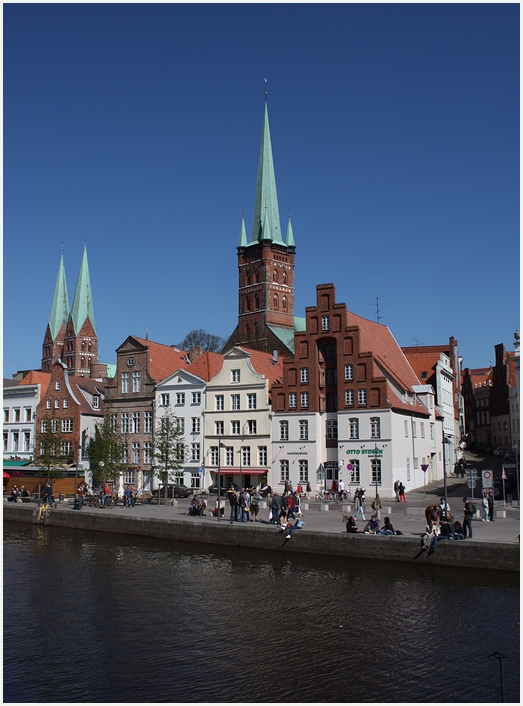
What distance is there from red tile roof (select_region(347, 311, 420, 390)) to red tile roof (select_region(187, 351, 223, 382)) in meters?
14.8

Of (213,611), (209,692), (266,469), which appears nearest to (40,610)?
(213,611)

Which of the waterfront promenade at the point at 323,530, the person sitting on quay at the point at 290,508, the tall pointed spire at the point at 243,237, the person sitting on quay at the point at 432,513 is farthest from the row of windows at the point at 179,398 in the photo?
the tall pointed spire at the point at 243,237

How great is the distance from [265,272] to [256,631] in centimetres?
11501

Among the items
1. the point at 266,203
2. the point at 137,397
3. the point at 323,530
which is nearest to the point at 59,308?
the point at 266,203

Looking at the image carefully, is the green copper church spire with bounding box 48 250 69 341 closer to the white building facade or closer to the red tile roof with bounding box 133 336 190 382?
the red tile roof with bounding box 133 336 190 382

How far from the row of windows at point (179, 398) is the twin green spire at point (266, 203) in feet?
243

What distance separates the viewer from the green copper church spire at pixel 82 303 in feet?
581

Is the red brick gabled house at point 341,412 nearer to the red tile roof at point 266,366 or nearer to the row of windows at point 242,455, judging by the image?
the row of windows at point 242,455

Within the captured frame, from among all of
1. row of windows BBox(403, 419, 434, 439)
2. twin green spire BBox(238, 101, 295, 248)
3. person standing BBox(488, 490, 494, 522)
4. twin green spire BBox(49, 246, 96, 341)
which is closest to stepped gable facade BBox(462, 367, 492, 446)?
twin green spire BBox(238, 101, 295, 248)

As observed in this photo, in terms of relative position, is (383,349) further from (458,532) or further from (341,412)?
(458,532)

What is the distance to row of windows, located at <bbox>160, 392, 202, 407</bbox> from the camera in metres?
62.9

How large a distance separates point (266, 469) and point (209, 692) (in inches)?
1657

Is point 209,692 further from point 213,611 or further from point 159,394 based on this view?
point 159,394

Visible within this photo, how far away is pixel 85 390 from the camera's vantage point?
73.0 m
